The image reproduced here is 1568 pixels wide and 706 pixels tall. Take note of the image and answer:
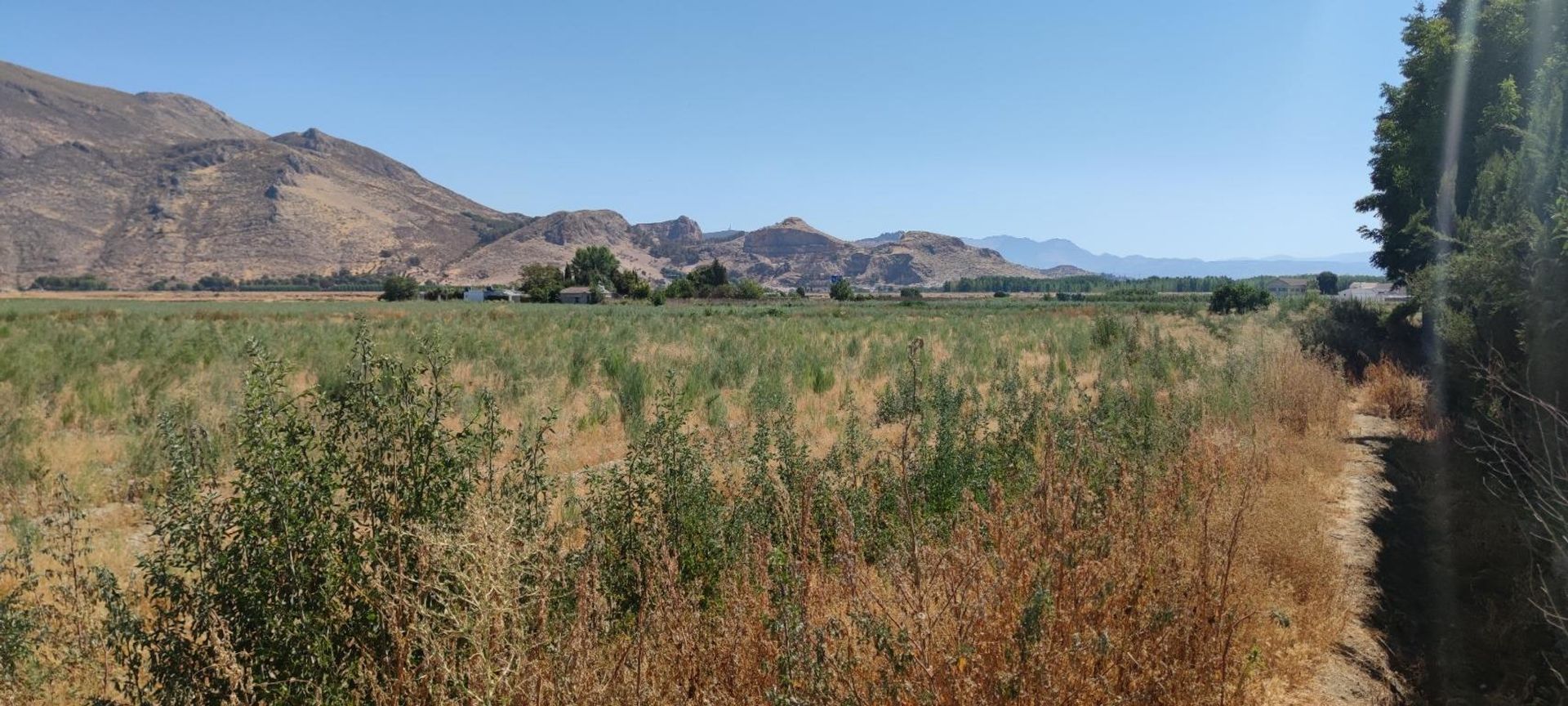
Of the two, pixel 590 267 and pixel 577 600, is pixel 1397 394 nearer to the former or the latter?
pixel 577 600

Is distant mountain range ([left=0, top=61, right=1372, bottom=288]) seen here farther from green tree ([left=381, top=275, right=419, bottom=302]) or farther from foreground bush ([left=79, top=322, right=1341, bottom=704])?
foreground bush ([left=79, top=322, right=1341, bottom=704])

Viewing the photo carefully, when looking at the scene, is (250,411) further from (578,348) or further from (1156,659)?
(578,348)

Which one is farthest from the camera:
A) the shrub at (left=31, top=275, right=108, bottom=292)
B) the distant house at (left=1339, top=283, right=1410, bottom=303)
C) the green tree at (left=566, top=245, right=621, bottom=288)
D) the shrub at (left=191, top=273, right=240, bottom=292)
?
the shrub at (left=191, top=273, right=240, bottom=292)

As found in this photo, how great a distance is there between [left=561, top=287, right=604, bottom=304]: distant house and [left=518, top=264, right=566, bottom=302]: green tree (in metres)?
0.98

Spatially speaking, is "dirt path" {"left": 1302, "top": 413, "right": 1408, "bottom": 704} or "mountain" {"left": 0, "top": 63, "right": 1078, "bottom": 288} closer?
"dirt path" {"left": 1302, "top": 413, "right": 1408, "bottom": 704}

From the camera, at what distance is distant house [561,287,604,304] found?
84.8m

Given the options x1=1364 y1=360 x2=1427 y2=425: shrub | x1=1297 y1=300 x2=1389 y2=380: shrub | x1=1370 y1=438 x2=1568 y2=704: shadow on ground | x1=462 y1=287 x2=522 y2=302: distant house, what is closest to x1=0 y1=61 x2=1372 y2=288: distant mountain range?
x1=462 y1=287 x2=522 y2=302: distant house

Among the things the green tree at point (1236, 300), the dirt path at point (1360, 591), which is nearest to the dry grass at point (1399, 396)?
the dirt path at point (1360, 591)

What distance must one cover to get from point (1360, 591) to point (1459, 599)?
2.69 ft

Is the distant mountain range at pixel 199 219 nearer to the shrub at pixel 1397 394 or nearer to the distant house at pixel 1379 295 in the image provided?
the distant house at pixel 1379 295


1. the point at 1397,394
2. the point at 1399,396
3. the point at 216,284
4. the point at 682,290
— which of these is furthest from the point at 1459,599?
the point at 216,284

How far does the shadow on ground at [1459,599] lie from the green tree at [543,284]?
8983cm

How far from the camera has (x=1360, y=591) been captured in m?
5.57

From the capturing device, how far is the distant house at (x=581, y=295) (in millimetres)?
84812
